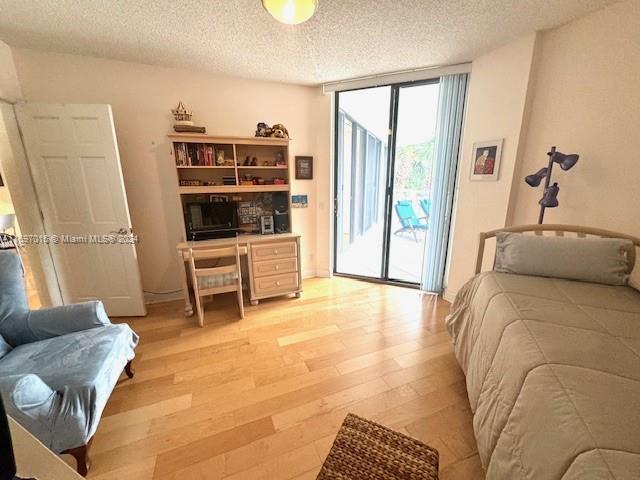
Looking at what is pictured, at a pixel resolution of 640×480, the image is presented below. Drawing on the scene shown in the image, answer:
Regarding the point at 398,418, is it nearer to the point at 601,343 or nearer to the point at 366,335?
the point at 366,335

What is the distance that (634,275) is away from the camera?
1.69 m

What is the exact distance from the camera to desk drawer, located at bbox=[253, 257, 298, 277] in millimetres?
2797

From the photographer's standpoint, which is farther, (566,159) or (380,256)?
(380,256)

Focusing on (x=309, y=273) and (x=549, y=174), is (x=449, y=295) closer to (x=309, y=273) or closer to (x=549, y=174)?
(x=549, y=174)

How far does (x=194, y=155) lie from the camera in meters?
2.64

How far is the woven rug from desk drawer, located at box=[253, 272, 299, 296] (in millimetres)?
1679

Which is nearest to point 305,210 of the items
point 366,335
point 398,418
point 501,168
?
point 366,335

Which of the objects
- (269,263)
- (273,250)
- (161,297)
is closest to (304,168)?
(273,250)

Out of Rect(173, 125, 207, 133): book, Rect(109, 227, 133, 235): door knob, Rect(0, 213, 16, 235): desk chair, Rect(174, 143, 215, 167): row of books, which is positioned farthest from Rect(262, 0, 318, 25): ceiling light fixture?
Rect(0, 213, 16, 235): desk chair

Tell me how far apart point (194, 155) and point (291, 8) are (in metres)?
1.78

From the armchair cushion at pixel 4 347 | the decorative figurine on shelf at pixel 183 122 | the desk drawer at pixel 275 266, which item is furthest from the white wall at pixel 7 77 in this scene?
the desk drawer at pixel 275 266

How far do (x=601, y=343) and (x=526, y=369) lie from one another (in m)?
0.36

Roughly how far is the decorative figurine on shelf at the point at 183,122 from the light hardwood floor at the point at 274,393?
1891 mm

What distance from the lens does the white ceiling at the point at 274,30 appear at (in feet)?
5.41
